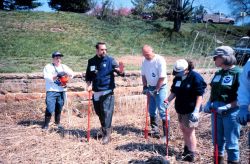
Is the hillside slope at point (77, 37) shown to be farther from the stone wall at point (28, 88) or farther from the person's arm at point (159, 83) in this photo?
the person's arm at point (159, 83)

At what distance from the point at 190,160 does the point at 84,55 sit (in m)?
9.77

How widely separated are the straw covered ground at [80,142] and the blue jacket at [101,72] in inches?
36.1

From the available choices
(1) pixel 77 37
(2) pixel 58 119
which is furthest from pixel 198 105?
(1) pixel 77 37

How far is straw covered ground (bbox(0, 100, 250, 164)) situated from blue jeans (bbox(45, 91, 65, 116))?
13.1 inches

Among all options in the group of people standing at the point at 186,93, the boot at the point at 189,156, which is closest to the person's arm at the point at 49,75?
the group of people standing at the point at 186,93

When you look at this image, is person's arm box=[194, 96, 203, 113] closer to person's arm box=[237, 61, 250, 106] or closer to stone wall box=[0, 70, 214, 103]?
person's arm box=[237, 61, 250, 106]

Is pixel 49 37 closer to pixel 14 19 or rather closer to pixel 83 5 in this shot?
pixel 14 19

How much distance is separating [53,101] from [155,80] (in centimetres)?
196

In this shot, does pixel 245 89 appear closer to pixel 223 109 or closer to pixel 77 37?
pixel 223 109

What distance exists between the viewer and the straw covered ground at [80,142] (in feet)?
15.4

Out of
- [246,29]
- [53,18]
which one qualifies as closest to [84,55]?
[53,18]

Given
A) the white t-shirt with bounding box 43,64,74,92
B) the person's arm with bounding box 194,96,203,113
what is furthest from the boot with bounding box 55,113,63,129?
the person's arm with bounding box 194,96,203,113

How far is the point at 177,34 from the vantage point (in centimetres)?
2061

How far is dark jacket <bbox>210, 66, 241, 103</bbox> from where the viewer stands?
12.0 ft
